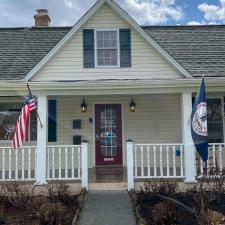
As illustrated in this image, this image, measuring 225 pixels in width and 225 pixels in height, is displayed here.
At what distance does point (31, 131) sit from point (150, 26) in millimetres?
6073

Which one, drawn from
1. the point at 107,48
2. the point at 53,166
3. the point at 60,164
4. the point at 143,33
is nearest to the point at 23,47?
the point at 107,48

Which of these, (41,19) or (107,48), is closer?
(107,48)

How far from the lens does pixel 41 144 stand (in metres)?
9.91

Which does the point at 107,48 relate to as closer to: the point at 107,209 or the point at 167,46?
the point at 167,46

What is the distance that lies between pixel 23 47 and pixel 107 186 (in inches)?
242

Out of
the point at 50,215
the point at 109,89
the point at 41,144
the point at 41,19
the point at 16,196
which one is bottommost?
the point at 50,215

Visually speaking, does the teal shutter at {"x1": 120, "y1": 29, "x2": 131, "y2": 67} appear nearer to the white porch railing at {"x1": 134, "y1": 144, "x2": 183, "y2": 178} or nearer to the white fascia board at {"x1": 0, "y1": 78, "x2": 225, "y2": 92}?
the white fascia board at {"x1": 0, "y1": 78, "x2": 225, "y2": 92}

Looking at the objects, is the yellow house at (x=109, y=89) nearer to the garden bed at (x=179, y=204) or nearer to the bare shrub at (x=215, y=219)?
the garden bed at (x=179, y=204)

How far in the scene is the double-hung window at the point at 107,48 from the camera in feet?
36.2

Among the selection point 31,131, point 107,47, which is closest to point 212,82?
point 107,47

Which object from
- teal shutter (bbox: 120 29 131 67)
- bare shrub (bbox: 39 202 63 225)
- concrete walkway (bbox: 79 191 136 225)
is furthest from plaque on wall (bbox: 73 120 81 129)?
bare shrub (bbox: 39 202 63 225)

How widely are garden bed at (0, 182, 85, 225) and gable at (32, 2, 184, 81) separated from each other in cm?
339

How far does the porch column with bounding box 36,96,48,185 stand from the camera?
9766 millimetres

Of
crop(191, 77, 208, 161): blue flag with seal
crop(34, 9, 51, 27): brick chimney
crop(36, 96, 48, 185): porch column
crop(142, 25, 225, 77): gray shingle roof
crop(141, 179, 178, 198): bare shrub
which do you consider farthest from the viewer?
crop(34, 9, 51, 27): brick chimney
